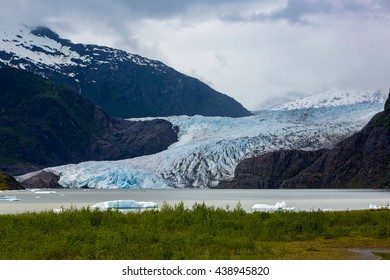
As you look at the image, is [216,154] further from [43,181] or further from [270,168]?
[43,181]

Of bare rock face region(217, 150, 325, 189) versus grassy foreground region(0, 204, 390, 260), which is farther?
bare rock face region(217, 150, 325, 189)

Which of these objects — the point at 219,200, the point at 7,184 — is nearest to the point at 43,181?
the point at 7,184

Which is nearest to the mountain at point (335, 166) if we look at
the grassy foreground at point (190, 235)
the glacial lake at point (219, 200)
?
the glacial lake at point (219, 200)

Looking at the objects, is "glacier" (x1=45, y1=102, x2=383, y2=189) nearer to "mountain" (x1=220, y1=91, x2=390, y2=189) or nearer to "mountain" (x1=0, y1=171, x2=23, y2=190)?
"mountain" (x1=220, y1=91, x2=390, y2=189)

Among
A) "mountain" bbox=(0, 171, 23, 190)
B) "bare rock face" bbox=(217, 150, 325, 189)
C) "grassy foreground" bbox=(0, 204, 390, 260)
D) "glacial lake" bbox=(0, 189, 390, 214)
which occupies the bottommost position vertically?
"grassy foreground" bbox=(0, 204, 390, 260)

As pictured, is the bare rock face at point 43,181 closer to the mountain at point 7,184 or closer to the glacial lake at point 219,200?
the mountain at point 7,184

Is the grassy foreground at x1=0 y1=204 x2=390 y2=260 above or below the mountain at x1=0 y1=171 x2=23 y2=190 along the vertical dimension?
below

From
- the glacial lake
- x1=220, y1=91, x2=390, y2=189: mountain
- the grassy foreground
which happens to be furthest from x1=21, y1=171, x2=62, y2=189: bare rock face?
the grassy foreground
